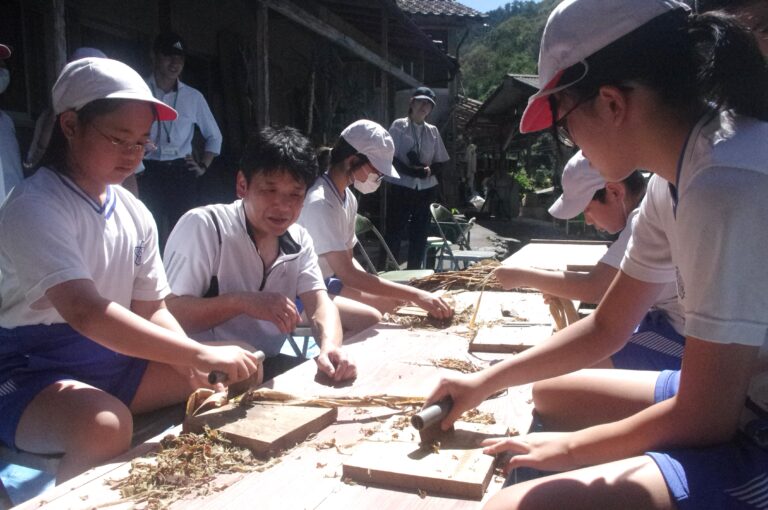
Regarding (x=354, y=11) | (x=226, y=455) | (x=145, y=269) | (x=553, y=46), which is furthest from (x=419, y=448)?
(x=354, y=11)

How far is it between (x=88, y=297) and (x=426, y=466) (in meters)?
0.98

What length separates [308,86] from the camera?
351 inches

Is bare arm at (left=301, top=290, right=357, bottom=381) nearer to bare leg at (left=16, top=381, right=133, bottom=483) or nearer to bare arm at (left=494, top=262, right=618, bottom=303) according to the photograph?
bare leg at (left=16, top=381, right=133, bottom=483)

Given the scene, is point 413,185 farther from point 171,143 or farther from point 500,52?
point 500,52

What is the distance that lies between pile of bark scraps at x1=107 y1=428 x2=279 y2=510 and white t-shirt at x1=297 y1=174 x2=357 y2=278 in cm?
202

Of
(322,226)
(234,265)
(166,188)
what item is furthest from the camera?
(166,188)

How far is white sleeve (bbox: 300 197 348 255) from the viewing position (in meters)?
3.54

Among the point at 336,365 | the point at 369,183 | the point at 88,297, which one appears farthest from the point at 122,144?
the point at 369,183

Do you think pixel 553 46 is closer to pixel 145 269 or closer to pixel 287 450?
pixel 287 450

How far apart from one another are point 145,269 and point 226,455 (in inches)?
37.7

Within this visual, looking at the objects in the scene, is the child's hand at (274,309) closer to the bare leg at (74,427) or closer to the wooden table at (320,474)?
the wooden table at (320,474)

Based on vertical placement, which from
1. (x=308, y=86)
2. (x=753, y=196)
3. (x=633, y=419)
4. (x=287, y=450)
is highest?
(x=308, y=86)

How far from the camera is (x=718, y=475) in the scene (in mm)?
1125

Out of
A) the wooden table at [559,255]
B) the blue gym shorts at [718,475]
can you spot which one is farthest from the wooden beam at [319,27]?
the blue gym shorts at [718,475]
